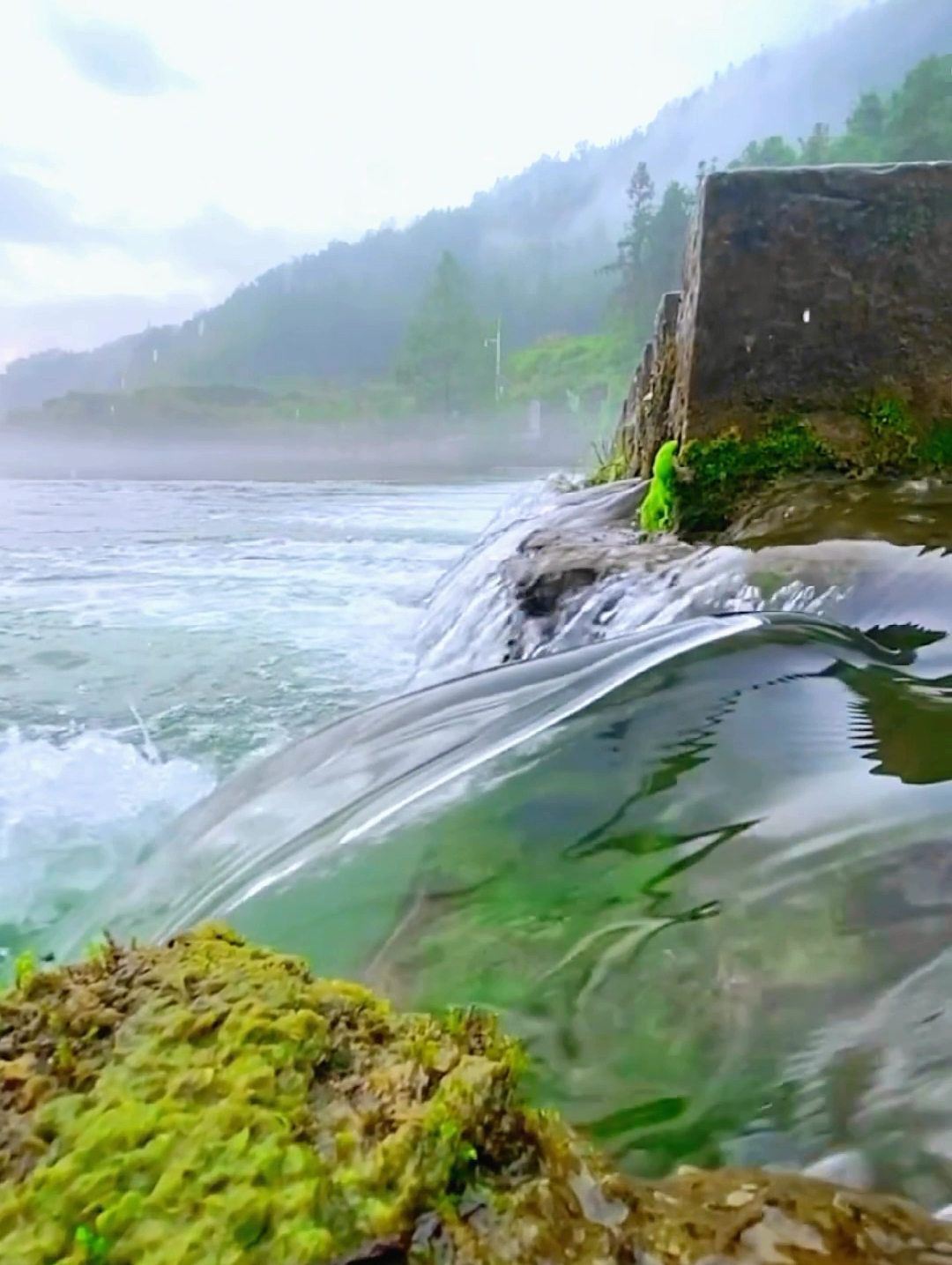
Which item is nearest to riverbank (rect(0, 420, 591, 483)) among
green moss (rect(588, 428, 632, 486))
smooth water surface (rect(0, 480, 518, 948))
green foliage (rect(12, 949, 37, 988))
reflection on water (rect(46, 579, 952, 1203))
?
smooth water surface (rect(0, 480, 518, 948))

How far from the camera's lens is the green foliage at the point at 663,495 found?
17.2ft

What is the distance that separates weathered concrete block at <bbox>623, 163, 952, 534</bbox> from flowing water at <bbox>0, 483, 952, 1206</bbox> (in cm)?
57

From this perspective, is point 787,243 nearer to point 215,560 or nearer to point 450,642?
point 450,642

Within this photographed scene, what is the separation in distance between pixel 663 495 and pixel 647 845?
140 inches

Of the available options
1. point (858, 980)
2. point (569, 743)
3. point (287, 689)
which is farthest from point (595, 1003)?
point (287, 689)

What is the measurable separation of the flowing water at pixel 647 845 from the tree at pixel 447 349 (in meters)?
68.9

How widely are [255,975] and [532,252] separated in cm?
13003

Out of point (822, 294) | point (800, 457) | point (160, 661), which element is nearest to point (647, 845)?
point (800, 457)

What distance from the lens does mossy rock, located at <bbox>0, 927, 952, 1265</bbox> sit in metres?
0.84

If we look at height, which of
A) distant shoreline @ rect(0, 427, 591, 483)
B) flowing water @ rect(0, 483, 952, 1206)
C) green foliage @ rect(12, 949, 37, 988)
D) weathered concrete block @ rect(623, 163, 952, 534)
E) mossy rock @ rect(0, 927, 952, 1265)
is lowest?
distant shoreline @ rect(0, 427, 591, 483)

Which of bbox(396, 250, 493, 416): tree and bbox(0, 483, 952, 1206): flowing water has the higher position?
bbox(396, 250, 493, 416): tree

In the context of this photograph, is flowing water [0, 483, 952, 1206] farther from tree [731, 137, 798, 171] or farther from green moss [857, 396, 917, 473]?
tree [731, 137, 798, 171]

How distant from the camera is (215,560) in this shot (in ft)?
39.9

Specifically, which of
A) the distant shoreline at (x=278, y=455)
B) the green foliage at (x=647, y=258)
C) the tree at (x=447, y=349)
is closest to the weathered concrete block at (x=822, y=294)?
the distant shoreline at (x=278, y=455)
